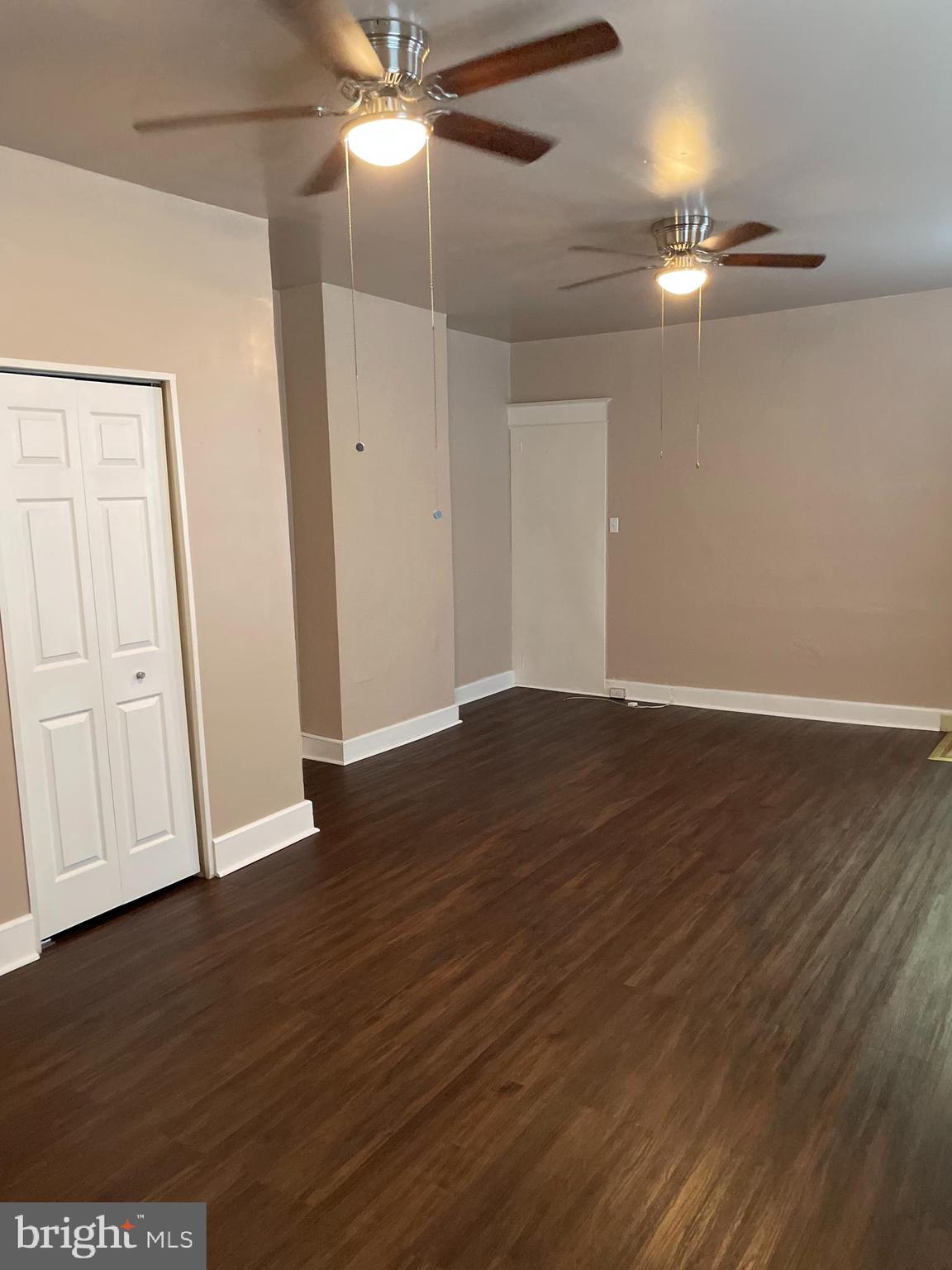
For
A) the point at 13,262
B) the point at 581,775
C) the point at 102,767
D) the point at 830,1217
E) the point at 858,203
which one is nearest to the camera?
the point at 830,1217

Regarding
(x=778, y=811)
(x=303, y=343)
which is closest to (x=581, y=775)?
(x=778, y=811)

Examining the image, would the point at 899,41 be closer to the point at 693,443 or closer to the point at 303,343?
the point at 303,343

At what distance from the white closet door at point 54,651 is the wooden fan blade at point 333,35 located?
1498 millimetres

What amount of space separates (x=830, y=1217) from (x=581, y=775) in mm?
3073

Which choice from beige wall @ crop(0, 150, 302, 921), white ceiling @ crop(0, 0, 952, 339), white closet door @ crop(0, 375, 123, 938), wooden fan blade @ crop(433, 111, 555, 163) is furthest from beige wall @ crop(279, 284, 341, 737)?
wooden fan blade @ crop(433, 111, 555, 163)

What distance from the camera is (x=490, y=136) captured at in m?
2.49

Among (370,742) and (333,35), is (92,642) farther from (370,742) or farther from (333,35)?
(370,742)

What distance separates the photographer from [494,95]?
2.62 m

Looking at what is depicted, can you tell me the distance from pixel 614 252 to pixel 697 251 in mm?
367

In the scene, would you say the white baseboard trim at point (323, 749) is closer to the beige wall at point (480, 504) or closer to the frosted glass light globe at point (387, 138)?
the beige wall at point (480, 504)
